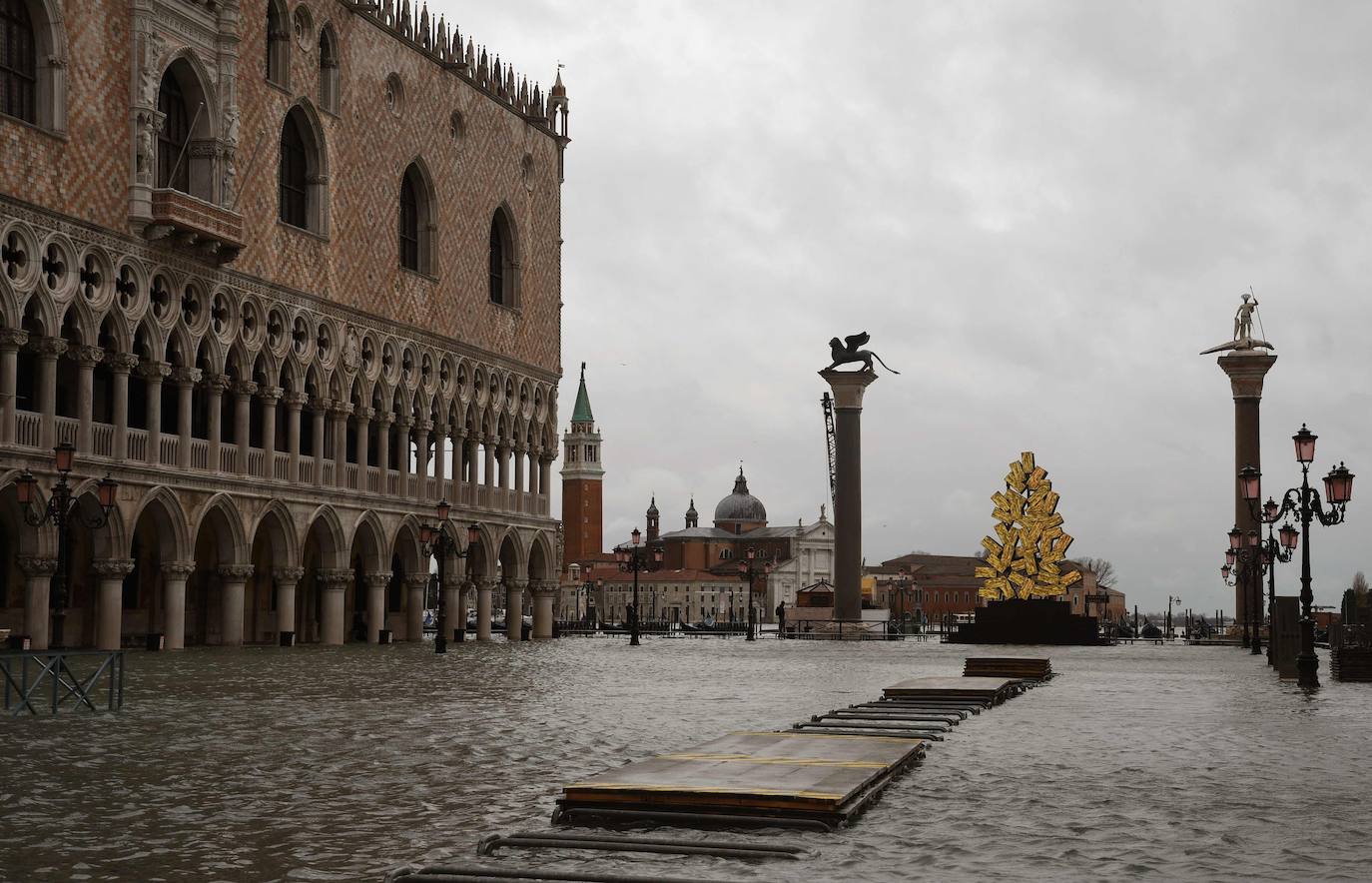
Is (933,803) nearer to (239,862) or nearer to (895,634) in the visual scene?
(239,862)

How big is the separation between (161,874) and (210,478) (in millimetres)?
32101

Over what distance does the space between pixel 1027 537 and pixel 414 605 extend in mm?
22683

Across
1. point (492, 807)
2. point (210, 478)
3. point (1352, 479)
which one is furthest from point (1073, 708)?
point (210, 478)

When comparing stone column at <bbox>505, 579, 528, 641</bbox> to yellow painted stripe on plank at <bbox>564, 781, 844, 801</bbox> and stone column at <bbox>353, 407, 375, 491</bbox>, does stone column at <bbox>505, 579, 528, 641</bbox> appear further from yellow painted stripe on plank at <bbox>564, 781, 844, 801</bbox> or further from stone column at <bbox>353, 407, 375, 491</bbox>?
yellow painted stripe on plank at <bbox>564, 781, 844, 801</bbox>

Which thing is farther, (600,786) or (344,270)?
(344,270)

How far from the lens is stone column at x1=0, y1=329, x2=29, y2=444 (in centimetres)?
3139

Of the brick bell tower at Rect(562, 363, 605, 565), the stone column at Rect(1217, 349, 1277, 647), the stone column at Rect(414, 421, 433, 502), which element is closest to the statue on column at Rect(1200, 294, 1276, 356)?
the stone column at Rect(1217, 349, 1277, 647)

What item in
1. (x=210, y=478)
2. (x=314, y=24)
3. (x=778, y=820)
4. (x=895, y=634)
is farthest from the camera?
(x=895, y=634)

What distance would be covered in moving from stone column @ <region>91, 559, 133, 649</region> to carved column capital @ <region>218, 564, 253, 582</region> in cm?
404

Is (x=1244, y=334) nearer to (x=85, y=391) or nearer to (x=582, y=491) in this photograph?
(x=85, y=391)

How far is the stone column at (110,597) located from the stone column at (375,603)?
1148 centimetres

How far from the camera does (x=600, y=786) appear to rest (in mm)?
8555

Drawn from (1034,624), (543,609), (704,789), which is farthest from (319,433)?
(704,789)

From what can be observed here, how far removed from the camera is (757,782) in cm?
889
